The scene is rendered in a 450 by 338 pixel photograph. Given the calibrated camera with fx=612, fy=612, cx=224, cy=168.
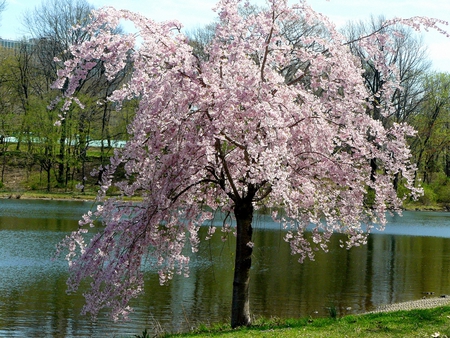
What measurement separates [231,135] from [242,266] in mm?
2370

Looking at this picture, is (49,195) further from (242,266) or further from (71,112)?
(242,266)

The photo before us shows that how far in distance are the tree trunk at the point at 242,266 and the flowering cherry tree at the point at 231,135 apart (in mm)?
18

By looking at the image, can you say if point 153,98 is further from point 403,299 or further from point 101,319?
point 403,299

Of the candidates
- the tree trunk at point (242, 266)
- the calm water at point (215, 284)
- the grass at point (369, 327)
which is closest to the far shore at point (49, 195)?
the calm water at point (215, 284)

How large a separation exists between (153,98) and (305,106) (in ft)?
7.89

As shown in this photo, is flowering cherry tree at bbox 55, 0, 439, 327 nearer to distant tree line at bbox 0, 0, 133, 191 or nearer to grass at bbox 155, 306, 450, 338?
grass at bbox 155, 306, 450, 338

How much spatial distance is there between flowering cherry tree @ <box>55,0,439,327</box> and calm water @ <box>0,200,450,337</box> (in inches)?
65.8

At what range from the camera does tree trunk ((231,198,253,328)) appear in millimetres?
10383

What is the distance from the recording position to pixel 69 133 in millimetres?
48125

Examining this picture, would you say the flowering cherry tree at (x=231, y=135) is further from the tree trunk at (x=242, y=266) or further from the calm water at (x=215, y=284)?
the calm water at (x=215, y=284)

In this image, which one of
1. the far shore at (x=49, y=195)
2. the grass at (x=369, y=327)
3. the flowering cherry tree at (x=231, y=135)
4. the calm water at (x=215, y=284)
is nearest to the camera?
the grass at (x=369, y=327)

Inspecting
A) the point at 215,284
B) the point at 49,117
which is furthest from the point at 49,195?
the point at 215,284

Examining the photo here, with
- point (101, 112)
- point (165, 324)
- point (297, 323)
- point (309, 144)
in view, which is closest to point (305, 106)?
point (309, 144)

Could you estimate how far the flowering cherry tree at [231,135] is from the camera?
29.6 ft
